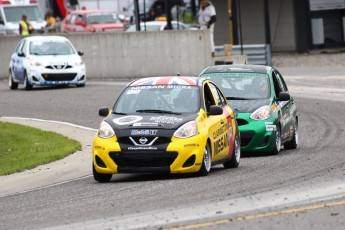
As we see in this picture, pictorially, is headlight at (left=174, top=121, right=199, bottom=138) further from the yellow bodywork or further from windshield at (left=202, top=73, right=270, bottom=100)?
windshield at (left=202, top=73, right=270, bottom=100)

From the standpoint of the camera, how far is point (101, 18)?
181 ft

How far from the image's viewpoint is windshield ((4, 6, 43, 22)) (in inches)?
2174

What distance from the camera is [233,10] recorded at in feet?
142

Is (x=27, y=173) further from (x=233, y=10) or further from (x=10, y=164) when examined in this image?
(x=233, y=10)

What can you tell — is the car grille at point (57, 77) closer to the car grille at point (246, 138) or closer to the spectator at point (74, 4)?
the car grille at point (246, 138)

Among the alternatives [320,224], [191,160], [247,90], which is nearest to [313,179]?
[191,160]

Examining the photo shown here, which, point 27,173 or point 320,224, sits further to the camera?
point 27,173

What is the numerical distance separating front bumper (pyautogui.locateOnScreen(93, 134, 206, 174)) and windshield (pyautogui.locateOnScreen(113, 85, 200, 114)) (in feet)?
2.90

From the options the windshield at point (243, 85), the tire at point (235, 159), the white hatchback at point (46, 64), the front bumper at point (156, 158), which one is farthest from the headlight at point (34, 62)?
the front bumper at point (156, 158)

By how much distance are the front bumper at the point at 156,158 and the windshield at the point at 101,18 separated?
39841mm

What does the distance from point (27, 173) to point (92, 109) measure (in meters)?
11.0

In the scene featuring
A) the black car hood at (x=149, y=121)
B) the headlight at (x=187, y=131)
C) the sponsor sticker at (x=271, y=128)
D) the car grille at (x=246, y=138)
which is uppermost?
the black car hood at (x=149, y=121)

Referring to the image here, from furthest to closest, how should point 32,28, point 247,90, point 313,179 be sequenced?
point 32,28
point 247,90
point 313,179

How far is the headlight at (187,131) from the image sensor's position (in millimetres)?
15328
